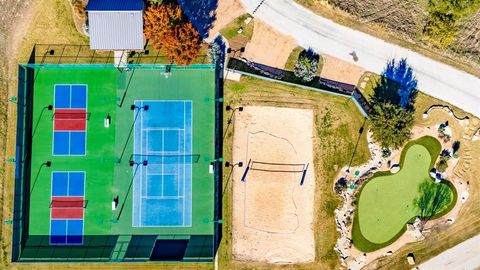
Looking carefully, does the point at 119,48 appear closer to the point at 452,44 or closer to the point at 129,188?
the point at 129,188

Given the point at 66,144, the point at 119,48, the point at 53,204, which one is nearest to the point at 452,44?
the point at 119,48

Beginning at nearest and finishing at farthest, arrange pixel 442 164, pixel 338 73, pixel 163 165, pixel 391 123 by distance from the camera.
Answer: pixel 391 123
pixel 163 165
pixel 442 164
pixel 338 73

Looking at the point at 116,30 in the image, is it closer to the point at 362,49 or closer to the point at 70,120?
the point at 70,120

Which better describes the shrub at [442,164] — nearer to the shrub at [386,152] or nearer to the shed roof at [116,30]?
the shrub at [386,152]

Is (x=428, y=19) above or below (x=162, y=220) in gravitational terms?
above

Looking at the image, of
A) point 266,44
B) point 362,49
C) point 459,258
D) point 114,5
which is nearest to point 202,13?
point 266,44

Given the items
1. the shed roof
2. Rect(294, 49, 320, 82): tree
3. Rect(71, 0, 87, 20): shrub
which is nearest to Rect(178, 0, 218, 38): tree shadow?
the shed roof
